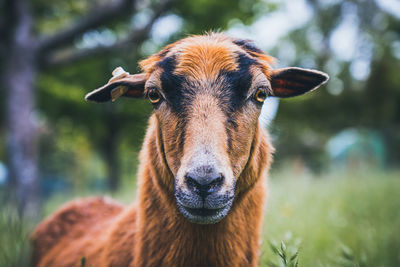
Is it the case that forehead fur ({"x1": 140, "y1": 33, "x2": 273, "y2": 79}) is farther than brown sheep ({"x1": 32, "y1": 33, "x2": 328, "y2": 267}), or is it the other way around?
forehead fur ({"x1": 140, "y1": 33, "x2": 273, "y2": 79})

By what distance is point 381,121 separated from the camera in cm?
1662

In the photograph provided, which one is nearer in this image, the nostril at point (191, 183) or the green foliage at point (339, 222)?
the nostril at point (191, 183)

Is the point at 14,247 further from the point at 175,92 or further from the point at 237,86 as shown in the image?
the point at 237,86

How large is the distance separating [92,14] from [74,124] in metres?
8.50

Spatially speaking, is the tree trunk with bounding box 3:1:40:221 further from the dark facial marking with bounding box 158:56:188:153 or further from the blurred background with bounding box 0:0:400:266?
the dark facial marking with bounding box 158:56:188:153

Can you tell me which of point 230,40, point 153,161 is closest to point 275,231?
point 153,161

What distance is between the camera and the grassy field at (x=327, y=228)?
2.22 m

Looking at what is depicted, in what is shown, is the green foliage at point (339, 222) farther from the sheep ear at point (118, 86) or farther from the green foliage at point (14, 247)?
the green foliage at point (14, 247)

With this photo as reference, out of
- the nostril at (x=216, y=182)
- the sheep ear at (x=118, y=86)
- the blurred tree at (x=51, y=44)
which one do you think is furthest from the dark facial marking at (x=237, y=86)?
the blurred tree at (x=51, y=44)

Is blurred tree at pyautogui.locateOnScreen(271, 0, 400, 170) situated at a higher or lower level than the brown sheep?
higher

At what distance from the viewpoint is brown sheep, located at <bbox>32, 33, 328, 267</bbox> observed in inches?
74.5

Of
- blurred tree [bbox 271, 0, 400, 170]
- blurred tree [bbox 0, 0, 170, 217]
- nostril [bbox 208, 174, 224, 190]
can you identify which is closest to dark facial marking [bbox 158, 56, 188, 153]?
nostril [bbox 208, 174, 224, 190]

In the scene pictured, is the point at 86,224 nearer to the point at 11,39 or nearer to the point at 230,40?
the point at 230,40

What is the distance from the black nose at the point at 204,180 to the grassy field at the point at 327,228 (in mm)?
521
